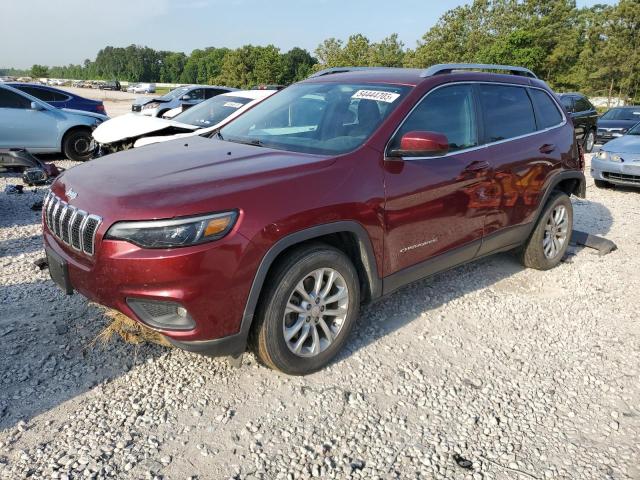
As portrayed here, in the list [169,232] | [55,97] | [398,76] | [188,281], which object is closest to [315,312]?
[188,281]

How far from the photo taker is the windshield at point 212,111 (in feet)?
27.0

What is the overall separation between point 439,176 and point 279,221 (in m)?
1.40

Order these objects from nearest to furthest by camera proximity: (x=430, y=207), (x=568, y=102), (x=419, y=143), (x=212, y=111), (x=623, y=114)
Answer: (x=419, y=143), (x=430, y=207), (x=212, y=111), (x=568, y=102), (x=623, y=114)

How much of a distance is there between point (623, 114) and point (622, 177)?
7.62m

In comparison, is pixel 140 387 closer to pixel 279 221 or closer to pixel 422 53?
pixel 279 221

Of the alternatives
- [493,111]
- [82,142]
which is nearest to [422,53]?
[82,142]

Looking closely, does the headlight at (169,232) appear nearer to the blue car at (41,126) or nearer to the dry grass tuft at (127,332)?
the dry grass tuft at (127,332)

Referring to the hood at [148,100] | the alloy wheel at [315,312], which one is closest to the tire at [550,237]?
the alloy wheel at [315,312]

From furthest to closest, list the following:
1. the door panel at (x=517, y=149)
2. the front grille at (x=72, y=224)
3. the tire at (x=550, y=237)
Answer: the tire at (x=550, y=237) → the door panel at (x=517, y=149) → the front grille at (x=72, y=224)

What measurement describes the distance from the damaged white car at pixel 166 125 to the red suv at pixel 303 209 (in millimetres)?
3396

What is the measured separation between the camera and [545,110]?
507cm

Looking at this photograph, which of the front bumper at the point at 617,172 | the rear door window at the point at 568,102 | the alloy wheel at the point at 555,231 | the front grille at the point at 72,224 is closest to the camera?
the front grille at the point at 72,224

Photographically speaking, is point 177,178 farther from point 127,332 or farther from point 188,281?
point 127,332

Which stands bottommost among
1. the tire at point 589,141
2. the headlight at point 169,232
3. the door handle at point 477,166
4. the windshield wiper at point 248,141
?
the tire at point 589,141
